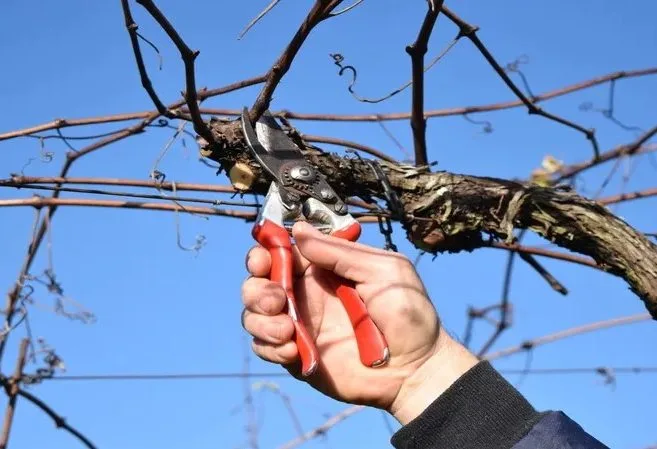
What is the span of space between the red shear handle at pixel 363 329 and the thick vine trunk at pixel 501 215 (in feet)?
A: 0.89

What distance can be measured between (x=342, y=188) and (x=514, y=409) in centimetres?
55

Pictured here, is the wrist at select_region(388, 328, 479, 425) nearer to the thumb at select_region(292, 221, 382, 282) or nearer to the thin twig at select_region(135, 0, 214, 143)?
the thumb at select_region(292, 221, 382, 282)

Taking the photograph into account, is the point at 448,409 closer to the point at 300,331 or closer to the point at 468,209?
the point at 300,331

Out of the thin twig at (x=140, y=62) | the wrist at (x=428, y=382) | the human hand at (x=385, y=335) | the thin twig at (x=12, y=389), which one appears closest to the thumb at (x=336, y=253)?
the human hand at (x=385, y=335)

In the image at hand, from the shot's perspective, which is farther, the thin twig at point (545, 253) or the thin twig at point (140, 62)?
the thin twig at point (545, 253)

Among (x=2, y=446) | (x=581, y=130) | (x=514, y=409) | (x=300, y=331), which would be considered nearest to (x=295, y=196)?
(x=300, y=331)

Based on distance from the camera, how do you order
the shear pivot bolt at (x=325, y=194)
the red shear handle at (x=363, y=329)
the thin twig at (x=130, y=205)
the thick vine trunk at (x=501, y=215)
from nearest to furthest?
the red shear handle at (x=363, y=329) → the shear pivot bolt at (x=325, y=194) → the thick vine trunk at (x=501, y=215) → the thin twig at (x=130, y=205)

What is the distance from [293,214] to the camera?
1.68 meters

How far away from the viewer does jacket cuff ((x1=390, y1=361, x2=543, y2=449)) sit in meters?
1.50

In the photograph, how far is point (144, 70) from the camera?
1704mm

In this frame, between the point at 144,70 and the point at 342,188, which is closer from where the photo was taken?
the point at 144,70

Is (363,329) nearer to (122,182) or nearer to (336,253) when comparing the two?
(336,253)

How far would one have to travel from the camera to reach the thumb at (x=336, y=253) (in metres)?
1.59

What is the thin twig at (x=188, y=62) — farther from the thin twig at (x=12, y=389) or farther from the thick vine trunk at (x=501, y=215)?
the thin twig at (x=12, y=389)
